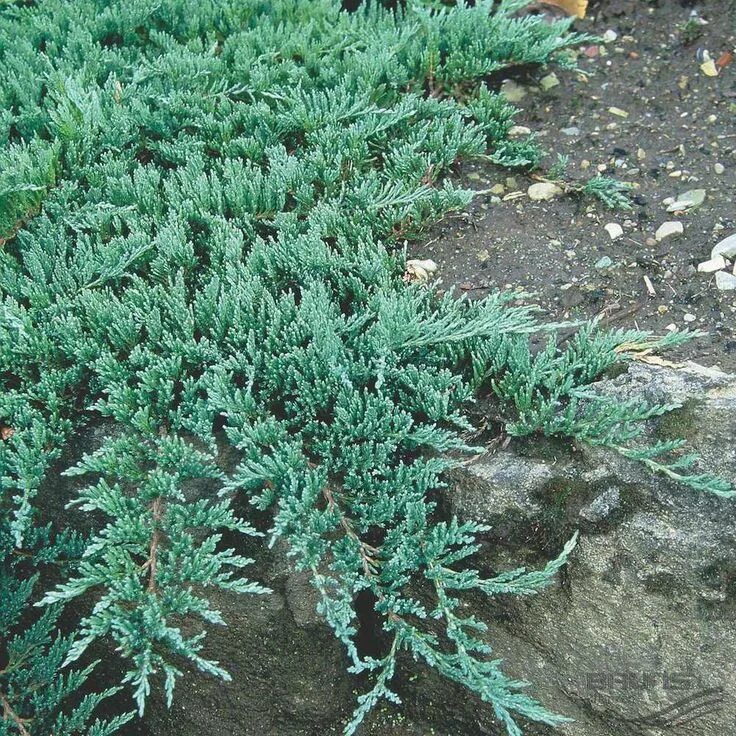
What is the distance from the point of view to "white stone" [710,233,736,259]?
9.80 feet

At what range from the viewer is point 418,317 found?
2.65m

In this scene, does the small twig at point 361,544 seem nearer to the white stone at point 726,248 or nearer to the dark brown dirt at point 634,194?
the dark brown dirt at point 634,194

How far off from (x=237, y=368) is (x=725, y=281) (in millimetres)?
1758

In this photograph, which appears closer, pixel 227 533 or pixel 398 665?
pixel 227 533

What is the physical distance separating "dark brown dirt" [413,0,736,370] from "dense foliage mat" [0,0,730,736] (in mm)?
167

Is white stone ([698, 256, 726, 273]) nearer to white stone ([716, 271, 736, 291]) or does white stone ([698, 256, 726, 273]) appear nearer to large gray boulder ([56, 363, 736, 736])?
white stone ([716, 271, 736, 291])

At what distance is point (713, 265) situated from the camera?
298 centimetres

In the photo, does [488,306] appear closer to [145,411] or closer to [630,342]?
[630,342]

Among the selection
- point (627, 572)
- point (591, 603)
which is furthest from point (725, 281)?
point (591, 603)

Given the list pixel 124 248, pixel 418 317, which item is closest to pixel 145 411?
pixel 124 248

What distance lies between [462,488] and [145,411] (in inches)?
39.7

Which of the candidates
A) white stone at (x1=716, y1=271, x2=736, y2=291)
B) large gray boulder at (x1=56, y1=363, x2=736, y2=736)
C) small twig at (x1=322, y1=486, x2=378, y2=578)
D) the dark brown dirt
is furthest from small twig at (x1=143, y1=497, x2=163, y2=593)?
white stone at (x1=716, y1=271, x2=736, y2=291)

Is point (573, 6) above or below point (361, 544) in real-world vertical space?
above

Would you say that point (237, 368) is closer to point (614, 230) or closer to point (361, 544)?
point (361, 544)
